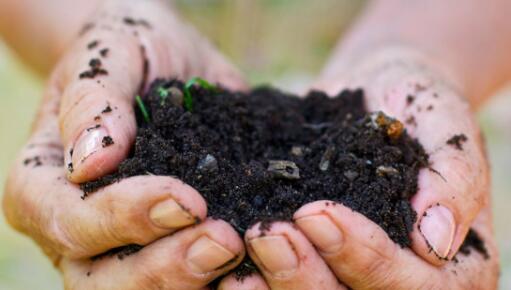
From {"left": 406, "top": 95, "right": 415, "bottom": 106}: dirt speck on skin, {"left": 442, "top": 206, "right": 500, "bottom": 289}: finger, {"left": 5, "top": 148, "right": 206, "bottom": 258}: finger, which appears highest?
{"left": 406, "top": 95, "right": 415, "bottom": 106}: dirt speck on skin

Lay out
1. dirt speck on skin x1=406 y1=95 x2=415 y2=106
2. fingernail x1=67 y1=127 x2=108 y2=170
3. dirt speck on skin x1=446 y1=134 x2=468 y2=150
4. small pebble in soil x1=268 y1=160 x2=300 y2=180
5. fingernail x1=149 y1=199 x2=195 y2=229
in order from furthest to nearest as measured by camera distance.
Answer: dirt speck on skin x1=406 y1=95 x2=415 y2=106
dirt speck on skin x1=446 y1=134 x2=468 y2=150
small pebble in soil x1=268 y1=160 x2=300 y2=180
fingernail x1=67 y1=127 x2=108 y2=170
fingernail x1=149 y1=199 x2=195 y2=229

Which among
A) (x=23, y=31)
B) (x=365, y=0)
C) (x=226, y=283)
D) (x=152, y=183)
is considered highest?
(x=365, y=0)

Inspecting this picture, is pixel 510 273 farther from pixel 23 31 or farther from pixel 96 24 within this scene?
pixel 23 31

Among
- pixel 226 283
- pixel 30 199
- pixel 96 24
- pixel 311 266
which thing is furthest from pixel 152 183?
pixel 96 24

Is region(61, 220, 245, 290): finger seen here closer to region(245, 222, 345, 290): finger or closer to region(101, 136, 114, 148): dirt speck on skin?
region(245, 222, 345, 290): finger

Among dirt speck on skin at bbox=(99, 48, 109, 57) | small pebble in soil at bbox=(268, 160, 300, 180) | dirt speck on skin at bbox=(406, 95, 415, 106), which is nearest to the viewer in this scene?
small pebble in soil at bbox=(268, 160, 300, 180)

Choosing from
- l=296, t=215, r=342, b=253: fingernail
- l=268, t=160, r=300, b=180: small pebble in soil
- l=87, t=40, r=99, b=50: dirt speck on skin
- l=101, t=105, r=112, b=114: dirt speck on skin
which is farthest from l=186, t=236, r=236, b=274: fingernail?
l=87, t=40, r=99, b=50: dirt speck on skin

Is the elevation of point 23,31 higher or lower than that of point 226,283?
lower
